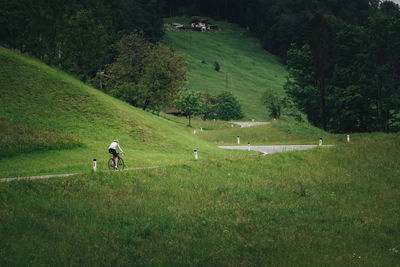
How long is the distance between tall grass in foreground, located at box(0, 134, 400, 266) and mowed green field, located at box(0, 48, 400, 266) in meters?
0.05

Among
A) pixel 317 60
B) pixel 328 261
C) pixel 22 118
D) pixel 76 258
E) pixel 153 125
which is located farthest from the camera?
pixel 317 60

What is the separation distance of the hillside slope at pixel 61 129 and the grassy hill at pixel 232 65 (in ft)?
219

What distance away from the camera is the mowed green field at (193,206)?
10633 mm

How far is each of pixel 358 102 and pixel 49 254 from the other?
180 ft

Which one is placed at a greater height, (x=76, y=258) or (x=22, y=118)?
(x=22, y=118)

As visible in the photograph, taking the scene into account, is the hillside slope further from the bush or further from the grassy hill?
the grassy hill

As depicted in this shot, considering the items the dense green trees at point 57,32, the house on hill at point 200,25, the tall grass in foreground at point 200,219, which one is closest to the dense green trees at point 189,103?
the dense green trees at point 57,32

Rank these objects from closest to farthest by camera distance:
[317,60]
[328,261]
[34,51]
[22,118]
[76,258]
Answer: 1. [76,258]
2. [328,261]
3. [22,118]
4. [34,51]
5. [317,60]

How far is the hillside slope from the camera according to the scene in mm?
24312

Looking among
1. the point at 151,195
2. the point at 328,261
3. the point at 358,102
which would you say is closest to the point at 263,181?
the point at 151,195

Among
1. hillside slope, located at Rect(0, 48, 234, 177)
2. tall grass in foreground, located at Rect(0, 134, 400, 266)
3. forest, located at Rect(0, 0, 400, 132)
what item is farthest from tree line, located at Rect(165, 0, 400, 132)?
tall grass in foreground, located at Rect(0, 134, 400, 266)

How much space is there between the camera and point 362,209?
16.2 meters

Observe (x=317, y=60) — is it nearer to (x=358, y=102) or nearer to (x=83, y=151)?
(x=358, y=102)

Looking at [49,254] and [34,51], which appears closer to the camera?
[49,254]
